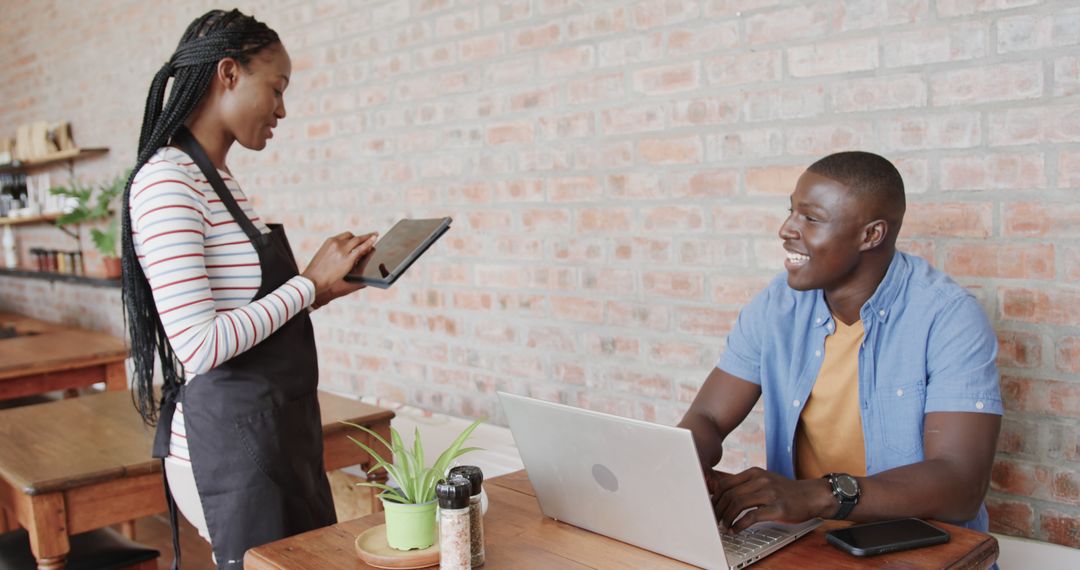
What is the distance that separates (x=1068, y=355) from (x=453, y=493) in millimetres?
1360

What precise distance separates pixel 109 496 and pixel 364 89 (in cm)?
191

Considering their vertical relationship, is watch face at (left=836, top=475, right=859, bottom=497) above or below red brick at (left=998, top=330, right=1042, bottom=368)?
below

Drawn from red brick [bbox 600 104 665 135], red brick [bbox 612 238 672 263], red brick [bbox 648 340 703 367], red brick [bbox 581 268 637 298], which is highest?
red brick [bbox 600 104 665 135]

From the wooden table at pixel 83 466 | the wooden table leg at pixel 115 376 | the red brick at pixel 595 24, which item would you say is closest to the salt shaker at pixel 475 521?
the wooden table at pixel 83 466

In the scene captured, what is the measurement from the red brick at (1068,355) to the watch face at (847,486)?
2.44 ft

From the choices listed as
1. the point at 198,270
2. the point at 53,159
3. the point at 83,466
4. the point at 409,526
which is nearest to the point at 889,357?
the point at 409,526

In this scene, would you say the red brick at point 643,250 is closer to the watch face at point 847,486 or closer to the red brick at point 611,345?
the red brick at point 611,345

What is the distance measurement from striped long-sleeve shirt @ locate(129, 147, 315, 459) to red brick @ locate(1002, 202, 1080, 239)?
1.47m

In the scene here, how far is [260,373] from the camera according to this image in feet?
5.90

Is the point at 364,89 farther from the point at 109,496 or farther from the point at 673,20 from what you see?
the point at 109,496

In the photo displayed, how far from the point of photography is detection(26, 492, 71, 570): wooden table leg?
1992 millimetres

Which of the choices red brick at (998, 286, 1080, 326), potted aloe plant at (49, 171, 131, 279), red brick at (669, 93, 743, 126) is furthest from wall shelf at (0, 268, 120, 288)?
red brick at (998, 286, 1080, 326)

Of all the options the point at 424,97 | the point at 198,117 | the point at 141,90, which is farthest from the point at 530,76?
the point at 141,90

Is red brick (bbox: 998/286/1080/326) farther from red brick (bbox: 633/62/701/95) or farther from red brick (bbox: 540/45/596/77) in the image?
red brick (bbox: 540/45/596/77)
